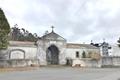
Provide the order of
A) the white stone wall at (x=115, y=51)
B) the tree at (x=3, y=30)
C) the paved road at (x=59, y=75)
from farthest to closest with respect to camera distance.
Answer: the white stone wall at (x=115, y=51), the tree at (x=3, y=30), the paved road at (x=59, y=75)

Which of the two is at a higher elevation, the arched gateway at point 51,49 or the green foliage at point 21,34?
the green foliage at point 21,34

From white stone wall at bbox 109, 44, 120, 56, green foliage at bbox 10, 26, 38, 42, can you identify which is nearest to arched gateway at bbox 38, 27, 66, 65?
white stone wall at bbox 109, 44, 120, 56

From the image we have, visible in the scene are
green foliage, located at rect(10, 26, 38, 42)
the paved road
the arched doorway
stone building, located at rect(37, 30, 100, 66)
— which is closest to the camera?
the paved road

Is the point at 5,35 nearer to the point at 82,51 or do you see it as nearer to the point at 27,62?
the point at 27,62

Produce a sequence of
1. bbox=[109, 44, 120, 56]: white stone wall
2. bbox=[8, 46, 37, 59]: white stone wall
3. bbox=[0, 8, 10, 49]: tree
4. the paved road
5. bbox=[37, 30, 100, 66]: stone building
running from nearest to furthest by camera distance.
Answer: the paved road < bbox=[0, 8, 10, 49]: tree < bbox=[8, 46, 37, 59]: white stone wall < bbox=[37, 30, 100, 66]: stone building < bbox=[109, 44, 120, 56]: white stone wall

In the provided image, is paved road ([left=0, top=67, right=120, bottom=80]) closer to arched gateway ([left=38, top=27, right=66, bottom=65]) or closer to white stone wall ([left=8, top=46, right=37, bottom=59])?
white stone wall ([left=8, top=46, right=37, bottom=59])

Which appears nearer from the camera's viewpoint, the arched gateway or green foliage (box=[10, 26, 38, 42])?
the arched gateway

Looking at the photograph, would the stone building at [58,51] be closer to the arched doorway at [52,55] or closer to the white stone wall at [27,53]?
the arched doorway at [52,55]

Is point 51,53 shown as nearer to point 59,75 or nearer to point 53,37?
point 53,37

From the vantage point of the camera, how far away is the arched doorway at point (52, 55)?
50406mm

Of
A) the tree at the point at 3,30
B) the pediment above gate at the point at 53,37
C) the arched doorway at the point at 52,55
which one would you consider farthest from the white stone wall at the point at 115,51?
the tree at the point at 3,30

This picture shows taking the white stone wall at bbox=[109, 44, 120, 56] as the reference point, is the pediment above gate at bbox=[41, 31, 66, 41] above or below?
above

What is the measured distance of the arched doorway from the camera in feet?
165

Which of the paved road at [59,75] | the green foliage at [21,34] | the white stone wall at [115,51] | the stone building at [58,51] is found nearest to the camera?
the paved road at [59,75]
